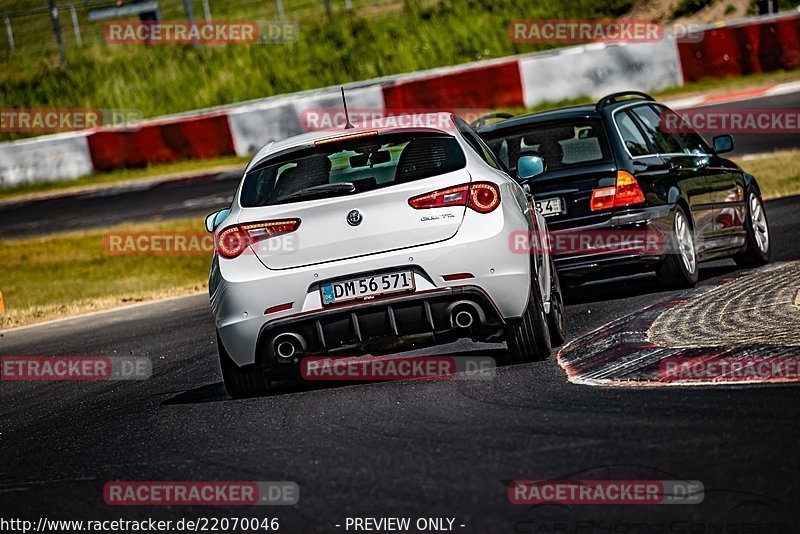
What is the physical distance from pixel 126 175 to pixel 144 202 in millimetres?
5841

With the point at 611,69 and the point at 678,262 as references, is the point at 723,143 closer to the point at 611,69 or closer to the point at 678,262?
the point at 678,262

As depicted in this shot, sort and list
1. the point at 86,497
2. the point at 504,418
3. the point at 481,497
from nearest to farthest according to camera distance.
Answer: the point at 481,497 → the point at 86,497 → the point at 504,418

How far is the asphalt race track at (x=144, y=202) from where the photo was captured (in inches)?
829

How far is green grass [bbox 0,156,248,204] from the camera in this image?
2914cm

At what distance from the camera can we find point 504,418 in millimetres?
5918

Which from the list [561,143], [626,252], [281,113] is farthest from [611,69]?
[626,252]

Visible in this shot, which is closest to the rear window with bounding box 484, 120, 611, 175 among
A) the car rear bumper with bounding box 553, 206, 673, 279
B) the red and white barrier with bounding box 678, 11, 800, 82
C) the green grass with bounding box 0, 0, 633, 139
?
the car rear bumper with bounding box 553, 206, 673, 279

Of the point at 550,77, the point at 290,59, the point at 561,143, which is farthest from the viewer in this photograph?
the point at 290,59

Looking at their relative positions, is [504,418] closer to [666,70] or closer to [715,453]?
[715,453]

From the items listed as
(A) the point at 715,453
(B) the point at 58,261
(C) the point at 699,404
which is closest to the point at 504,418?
(C) the point at 699,404

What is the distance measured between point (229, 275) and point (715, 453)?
3113 mm

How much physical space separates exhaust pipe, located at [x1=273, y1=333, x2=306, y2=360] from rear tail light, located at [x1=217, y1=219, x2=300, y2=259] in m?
0.54

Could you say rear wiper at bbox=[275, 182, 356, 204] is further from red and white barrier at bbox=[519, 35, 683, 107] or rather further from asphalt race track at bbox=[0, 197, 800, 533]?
red and white barrier at bbox=[519, 35, 683, 107]

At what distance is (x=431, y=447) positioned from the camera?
18.2 feet
